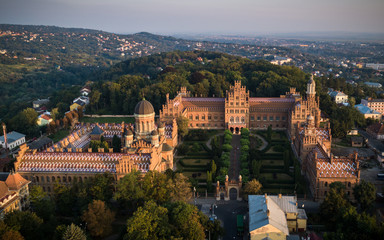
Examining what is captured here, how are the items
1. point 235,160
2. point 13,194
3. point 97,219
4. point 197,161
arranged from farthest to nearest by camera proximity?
point 235,160
point 197,161
point 13,194
point 97,219

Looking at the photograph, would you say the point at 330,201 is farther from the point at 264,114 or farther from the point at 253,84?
the point at 253,84

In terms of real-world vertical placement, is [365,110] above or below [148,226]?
above

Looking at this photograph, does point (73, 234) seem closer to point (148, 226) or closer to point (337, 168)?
point (148, 226)

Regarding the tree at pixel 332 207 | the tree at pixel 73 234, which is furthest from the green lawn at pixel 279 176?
the tree at pixel 73 234

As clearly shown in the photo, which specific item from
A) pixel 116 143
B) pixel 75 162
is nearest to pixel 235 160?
pixel 116 143

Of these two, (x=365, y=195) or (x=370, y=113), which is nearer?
(x=365, y=195)

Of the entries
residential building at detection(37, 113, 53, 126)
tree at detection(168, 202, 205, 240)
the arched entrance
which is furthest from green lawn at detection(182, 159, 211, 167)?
residential building at detection(37, 113, 53, 126)
